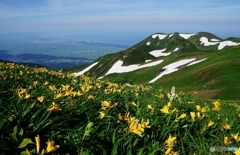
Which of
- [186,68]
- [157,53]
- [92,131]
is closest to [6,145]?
[92,131]

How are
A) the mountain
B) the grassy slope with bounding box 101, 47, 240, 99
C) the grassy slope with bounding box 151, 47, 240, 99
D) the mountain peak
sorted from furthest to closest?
the mountain peak, the mountain, the grassy slope with bounding box 101, 47, 240, 99, the grassy slope with bounding box 151, 47, 240, 99

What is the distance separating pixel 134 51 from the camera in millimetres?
139250

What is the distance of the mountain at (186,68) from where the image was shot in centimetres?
5156

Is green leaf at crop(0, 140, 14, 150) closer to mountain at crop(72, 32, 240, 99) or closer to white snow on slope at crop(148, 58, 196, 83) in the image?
mountain at crop(72, 32, 240, 99)

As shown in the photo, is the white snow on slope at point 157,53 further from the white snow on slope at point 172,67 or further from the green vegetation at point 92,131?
the green vegetation at point 92,131

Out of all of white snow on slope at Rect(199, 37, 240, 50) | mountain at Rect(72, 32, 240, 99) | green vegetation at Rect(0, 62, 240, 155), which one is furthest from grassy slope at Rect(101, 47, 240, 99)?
white snow on slope at Rect(199, 37, 240, 50)

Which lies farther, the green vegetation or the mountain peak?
the mountain peak

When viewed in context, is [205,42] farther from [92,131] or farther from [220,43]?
[92,131]

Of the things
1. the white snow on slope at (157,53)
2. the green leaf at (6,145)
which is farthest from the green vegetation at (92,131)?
the white snow on slope at (157,53)

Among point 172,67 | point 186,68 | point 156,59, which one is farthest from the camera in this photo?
point 156,59

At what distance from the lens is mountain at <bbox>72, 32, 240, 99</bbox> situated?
51562mm

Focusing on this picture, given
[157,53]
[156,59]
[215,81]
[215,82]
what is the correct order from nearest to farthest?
[215,82] < [215,81] < [156,59] < [157,53]

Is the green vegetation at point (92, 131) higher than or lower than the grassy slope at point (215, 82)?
higher

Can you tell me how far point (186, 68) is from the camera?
77.2m
